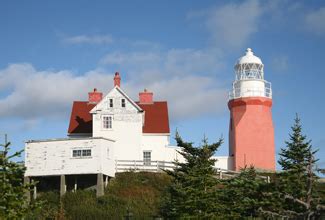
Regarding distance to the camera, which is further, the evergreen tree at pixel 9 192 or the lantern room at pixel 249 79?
the lantern room at pixel 249 79

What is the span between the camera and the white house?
1403 inches

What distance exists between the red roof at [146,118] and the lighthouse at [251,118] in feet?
16.3

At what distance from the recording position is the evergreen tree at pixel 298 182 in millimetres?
13875

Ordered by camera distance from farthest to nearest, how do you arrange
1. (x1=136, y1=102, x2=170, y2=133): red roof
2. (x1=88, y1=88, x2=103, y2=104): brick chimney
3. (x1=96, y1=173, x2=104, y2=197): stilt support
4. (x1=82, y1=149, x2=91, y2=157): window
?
(x1=88, y1=88, x2=103, y2=104): brick chimney
(x1=136, y1=102, x2=170, y2=133): red roof
(x1=82, y1=149, x2=91, y2=157): window
(x1=96, y1=173, x2=104, y2=197): stilt support

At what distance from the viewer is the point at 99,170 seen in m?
35.2

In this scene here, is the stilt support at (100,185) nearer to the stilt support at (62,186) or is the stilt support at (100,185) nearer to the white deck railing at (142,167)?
the stilt support at (62,186)

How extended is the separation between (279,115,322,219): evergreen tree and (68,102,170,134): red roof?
374 inches

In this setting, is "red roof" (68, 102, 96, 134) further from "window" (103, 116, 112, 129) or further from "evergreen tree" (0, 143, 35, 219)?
"evergreen tree" (0, 143, 35, 219)

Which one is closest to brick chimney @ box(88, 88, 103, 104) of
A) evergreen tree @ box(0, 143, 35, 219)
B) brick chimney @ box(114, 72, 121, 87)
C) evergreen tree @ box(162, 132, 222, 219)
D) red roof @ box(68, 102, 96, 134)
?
red roof @ box(68, 102, 96, 134)

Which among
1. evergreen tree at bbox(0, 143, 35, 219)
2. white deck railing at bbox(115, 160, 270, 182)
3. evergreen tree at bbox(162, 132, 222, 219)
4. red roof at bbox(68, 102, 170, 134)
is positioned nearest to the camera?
evergreen tree at bbox(0, 143, 35, 219)

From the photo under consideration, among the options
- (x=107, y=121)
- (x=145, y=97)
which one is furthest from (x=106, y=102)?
(x=145, y=97)

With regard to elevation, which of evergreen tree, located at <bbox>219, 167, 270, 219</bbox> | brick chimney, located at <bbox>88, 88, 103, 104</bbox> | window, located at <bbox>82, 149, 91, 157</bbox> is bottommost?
evergreen tree, located at <bbox>219, 167, 270, 219</bbox>

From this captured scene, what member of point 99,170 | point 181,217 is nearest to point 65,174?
point 99,170

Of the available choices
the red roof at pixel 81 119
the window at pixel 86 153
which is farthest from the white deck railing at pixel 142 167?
the red roof at pixel 81 119
